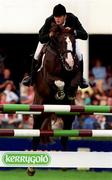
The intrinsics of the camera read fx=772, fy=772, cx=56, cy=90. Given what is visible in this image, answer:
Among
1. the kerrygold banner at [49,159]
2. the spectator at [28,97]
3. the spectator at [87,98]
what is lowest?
the spectator at [28,97]

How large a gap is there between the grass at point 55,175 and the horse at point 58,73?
1.35ft

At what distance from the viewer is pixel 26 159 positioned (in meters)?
7.94

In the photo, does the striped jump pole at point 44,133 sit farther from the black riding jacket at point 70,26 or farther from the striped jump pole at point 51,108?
the black riding jacket at point 70,26

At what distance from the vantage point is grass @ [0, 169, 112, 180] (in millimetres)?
8998

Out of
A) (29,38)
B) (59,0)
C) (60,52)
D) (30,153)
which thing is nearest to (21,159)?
(30,153)

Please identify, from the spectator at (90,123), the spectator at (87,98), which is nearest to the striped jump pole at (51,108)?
the spectator at (90,123)

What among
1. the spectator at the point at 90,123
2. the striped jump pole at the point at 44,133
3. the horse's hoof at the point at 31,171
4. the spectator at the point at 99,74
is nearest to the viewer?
the striped jump pole at the point at 44,133

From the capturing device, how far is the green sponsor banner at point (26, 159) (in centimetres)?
793

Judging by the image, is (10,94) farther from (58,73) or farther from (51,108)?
(51,108)

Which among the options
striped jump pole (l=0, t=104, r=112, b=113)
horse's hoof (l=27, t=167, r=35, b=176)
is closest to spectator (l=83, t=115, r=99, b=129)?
horse's hoof (l=27, t=167, r=35, b=176)

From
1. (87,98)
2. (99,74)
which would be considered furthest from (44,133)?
(99,74)

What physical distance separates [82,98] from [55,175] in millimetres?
4855

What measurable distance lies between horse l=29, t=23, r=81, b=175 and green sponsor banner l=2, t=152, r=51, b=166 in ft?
4.63

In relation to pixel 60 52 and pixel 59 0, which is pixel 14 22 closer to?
pixel 59 0
